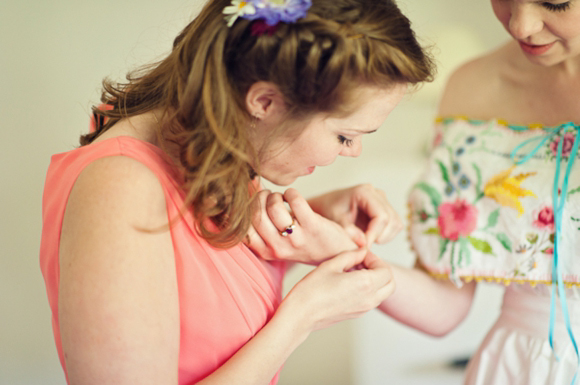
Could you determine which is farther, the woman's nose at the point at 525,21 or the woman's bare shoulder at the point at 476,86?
the woman's bare shoulder at the point at 476,86

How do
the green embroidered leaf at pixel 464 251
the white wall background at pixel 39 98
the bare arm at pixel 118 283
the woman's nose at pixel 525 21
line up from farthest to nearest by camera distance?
the white wall background at pixel 39 98 → the green embroidered leaf at pixel 464 251 → the woman's nose at pixel 525 21 → the bare arm at pixel 118 283

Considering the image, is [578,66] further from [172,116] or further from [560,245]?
[172,116]

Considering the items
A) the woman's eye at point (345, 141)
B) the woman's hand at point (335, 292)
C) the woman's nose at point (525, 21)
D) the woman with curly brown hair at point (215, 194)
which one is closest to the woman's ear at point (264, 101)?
the woman with curly brown hair at point (215, 194)

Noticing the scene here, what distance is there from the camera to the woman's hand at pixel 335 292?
78 cm

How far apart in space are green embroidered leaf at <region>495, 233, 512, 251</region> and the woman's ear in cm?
57

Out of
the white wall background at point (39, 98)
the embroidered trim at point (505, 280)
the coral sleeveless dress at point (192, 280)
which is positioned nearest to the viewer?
the coral sleeveless dress at point (192, 280)

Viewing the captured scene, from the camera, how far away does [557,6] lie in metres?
0.79

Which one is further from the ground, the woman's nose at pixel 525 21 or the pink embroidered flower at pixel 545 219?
the woman's nose at pixel 525 21

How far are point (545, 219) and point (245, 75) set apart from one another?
2.13 ft

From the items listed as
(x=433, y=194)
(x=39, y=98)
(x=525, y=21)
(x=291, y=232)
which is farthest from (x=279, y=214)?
(x=39, y=98)

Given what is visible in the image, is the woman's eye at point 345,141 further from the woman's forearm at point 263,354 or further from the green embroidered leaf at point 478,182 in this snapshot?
the green embroidered leaf at point 478,182

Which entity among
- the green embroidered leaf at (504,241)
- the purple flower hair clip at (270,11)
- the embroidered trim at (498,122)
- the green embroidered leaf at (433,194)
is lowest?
the green embroidered leaf at (504,241)

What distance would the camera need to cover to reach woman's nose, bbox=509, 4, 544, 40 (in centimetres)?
82

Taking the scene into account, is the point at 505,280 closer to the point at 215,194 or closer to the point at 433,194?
the point at 433,194
